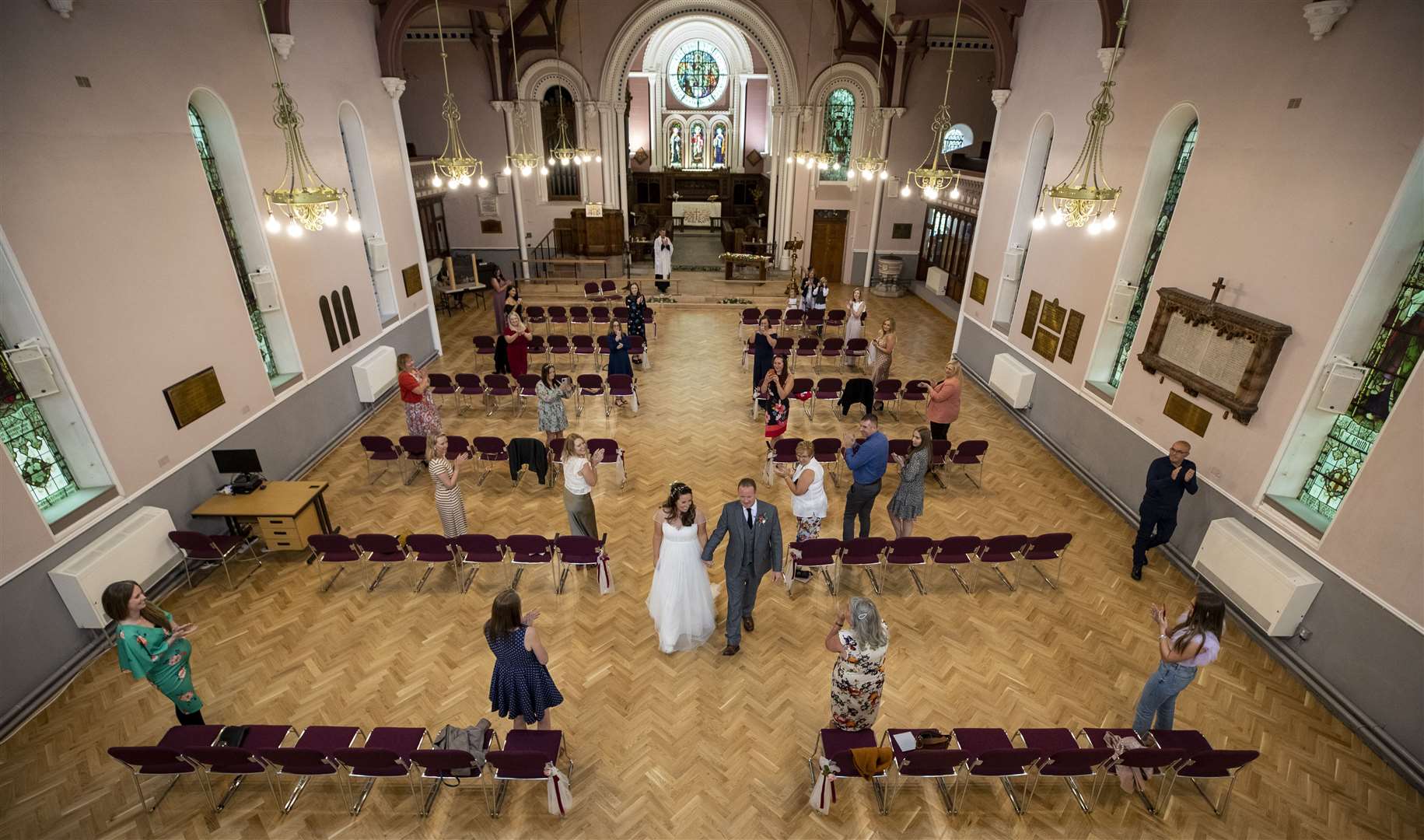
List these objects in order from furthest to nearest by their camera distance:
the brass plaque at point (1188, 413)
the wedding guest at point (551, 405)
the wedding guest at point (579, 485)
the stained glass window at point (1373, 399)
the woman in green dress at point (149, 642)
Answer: the wedding guest at point (551, 405) → the brass plaque at point (1188, 413) → the wedding guest at point (579, 485) → the stained glass window at point (1373, 399) → the woman in green dress at point (149, 642)

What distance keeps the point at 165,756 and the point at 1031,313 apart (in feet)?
40.8

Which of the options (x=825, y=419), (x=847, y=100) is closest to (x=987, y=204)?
(x=825, y=419)

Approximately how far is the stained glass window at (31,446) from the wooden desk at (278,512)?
1.19m

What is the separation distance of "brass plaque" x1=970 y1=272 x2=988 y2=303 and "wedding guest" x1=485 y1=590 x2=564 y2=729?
1167cm

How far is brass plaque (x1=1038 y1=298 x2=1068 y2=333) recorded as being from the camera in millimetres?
10055

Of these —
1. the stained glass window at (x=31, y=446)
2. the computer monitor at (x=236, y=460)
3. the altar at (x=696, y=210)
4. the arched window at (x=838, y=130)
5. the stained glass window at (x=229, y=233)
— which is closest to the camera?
the stained glass window at (x=31, y=446)

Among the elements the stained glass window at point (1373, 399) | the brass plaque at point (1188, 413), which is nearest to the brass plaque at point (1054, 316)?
the brass plaque at point (1188, 413)

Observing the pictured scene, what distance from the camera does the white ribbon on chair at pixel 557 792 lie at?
4402 mm

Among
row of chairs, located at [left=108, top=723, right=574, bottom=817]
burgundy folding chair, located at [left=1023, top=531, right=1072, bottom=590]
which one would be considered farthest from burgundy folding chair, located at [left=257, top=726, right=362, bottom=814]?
burgundy folding chair, located at [left=1023, top=531, right=1072, bottom=590]

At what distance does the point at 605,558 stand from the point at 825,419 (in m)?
5.56

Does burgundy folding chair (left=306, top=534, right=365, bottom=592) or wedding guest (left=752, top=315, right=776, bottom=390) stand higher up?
wedding guest (left=752, top=315, right=776, bottom=390)

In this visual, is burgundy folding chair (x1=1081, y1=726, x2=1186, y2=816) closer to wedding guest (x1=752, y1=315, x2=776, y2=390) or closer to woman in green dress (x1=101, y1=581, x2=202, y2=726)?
wedding guest (x1=752, y1=315, x2=776, y2=390)

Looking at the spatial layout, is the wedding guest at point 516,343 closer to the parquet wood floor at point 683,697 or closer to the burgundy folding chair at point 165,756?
the parquet wood floor at point 683,697

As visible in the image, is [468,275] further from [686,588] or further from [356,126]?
[686,588]
